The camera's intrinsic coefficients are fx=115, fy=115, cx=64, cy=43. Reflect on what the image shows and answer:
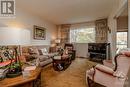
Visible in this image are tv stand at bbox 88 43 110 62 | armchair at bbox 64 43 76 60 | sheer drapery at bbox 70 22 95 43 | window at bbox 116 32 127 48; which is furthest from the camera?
→ sheer drapery at bbox 70 22 95 43

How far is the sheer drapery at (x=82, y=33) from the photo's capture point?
761 centimetres

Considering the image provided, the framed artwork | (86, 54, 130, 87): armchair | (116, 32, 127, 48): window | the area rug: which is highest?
the framed artwork

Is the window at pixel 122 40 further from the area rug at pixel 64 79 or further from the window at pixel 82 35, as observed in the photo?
the area rug at pixel 64 79

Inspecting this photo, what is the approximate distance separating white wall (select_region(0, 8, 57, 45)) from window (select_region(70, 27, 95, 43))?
152cm

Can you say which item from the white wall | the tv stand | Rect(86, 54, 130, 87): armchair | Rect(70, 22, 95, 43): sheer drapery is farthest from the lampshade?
Rect(70, 22, 95, 43): sheer drapery

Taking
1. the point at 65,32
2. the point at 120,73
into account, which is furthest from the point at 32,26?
the point at 120,73

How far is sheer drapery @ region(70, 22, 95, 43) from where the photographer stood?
7.61 metres

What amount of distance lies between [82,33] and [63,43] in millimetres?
1560

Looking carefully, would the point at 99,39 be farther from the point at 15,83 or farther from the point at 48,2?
the point at 15,83

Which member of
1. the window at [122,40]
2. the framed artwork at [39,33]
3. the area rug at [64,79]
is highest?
the framed artwork at [39,33]

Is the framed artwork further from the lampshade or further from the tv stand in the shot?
the tv stand

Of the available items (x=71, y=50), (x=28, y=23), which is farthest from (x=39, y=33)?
(x=71, y=50)

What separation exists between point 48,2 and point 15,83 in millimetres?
3243

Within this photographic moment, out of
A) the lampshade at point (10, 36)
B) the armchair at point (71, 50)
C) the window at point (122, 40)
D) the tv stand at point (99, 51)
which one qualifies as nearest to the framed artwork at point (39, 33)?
the lampshade at point (10, 36)
